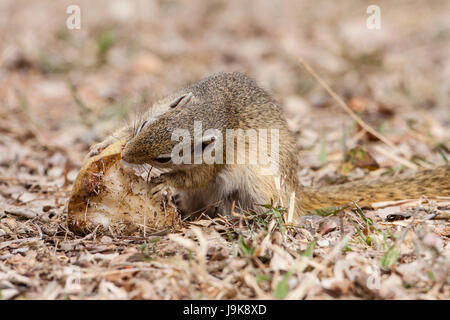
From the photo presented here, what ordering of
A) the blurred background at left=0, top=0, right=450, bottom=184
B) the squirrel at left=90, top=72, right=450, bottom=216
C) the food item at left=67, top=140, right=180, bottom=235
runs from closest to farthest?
Result: the food item at left=67, top=140, right=180, bottom=235 < the squirrel at left=90, top=72, right=450, bottom=216 < the blurred background at left=0, top=0, right=450, bottom=184

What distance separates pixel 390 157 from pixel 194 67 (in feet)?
16.2

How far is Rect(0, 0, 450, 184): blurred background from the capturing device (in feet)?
21.8

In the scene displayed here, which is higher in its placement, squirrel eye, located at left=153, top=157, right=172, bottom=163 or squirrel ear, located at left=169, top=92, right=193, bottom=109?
squirrel ear, located at left=169, top=92, right=193, bottom=109

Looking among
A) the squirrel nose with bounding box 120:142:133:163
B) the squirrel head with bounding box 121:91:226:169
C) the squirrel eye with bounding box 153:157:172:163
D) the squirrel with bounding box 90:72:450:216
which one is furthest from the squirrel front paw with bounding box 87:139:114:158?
the squirrel eye with bounding box 153:157:172:163

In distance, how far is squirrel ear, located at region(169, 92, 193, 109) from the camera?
176 inches

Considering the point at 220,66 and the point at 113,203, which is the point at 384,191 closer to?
the point at 113,203

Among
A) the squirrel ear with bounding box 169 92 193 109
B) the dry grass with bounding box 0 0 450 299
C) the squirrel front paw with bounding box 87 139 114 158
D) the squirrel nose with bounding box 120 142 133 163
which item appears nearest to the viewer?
the dry grass with bounding box 0 0 450 299

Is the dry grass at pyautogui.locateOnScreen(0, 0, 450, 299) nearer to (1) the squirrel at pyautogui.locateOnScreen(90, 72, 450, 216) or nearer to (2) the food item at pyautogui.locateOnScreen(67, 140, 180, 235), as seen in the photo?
(2) the food item at pyautogui.locateOnScreen(67, 140, 180, 235)

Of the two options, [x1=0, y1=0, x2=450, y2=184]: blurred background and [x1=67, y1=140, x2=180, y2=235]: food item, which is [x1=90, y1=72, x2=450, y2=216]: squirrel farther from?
[x1=0, y1=0, x2=450, y2=184]: blurred background

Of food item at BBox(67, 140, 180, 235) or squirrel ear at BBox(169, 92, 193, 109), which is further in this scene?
squirrel ear at BBox(169, 92, 193, 109)

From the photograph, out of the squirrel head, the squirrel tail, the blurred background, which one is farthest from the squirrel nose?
the squirrel tail

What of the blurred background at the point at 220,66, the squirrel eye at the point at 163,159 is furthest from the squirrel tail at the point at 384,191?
the squirrel eye at the point at 163,159

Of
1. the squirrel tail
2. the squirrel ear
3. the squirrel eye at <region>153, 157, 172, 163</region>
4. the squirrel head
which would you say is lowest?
the squirrel tail

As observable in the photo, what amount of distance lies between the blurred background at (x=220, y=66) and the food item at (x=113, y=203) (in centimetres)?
126
